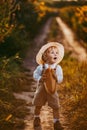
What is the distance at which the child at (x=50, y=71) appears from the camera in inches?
270

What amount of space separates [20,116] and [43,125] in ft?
2.22

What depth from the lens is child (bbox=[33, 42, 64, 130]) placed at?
270 inches

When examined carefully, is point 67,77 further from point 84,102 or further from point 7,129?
point 7,129

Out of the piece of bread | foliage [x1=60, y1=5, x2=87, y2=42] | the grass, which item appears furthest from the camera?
foliage [x1=60, y1=5, x2=87, y2=42]

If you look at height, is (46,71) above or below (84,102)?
above

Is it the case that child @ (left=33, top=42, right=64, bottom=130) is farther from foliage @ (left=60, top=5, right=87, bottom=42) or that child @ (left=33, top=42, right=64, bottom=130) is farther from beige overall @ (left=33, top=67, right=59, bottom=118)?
foliage @ (left=60, top=5, right=87, bottom=42)

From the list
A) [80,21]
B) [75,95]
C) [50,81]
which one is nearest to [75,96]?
[75,95]

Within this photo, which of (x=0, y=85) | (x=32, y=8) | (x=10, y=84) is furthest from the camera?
(x=32, y=8)

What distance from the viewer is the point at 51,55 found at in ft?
22.5

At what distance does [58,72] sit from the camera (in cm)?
686

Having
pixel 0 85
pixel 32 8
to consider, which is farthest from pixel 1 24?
pixel 32 8

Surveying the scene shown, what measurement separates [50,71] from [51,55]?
9.3 inches

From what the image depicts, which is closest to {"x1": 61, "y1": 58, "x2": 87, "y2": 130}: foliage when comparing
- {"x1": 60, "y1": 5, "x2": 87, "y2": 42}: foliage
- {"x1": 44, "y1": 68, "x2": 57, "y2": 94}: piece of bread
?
{"x1": 44, "y1": 68, "x2": 57, "y2": 94}: piece of bread

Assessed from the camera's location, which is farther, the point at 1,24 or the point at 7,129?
the point at 1,24
